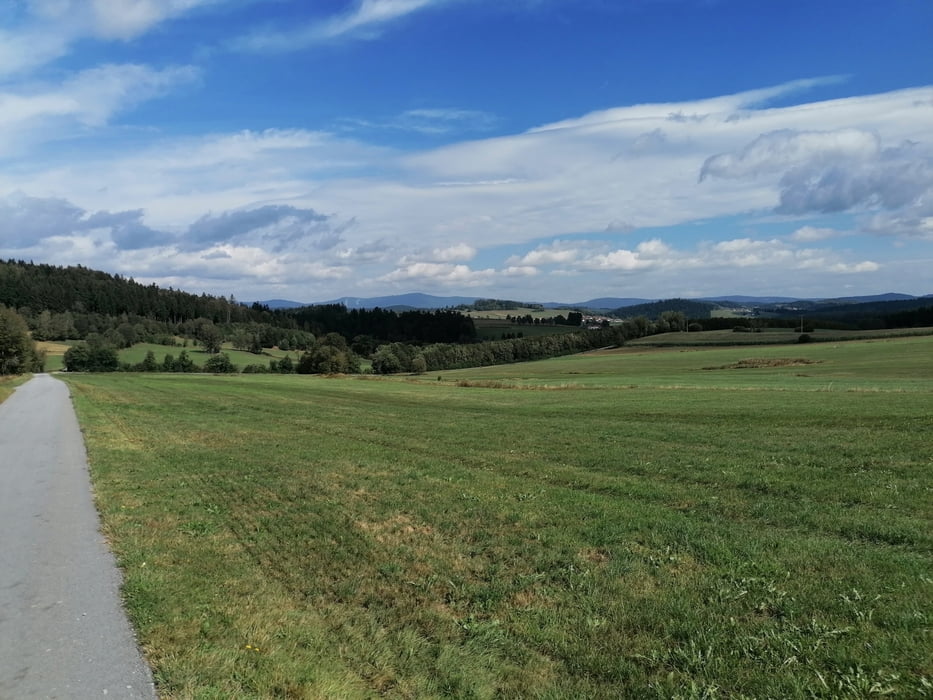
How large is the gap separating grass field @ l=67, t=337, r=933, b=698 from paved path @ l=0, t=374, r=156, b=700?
1.08 feet

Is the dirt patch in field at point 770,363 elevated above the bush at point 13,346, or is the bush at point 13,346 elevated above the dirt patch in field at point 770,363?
the bush at point 13,346

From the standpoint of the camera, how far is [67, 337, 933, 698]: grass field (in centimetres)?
552

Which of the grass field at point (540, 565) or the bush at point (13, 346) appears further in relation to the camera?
the bush at point (13, 346)

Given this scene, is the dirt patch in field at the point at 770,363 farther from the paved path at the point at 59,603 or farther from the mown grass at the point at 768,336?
the paved path at the point at 59,603

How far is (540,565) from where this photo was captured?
832 centimetres

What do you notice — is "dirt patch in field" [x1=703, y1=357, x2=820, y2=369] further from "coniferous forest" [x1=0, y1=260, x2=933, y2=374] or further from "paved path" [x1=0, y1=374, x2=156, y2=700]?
"paved path" [x1=0, y1=374, x2=156, y2=700]

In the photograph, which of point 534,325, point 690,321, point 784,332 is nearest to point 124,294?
point 534,325

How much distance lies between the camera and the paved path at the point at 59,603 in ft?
18.0

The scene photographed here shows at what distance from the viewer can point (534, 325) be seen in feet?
649

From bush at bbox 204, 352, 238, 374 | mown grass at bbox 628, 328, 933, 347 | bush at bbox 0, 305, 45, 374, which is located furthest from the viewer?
bush at bbox 204, 352, 238, 374

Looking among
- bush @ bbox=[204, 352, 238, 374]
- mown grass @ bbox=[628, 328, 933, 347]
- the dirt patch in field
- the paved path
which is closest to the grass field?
the paved path

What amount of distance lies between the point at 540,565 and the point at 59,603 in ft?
20.3

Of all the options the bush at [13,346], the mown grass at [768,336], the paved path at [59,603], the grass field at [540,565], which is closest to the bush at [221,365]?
the bush at [13,346]

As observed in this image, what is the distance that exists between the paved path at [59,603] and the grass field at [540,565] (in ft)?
1.08
